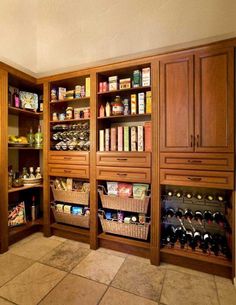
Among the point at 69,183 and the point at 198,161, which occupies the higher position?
the point at 198,161

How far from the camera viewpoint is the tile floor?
4.26ft

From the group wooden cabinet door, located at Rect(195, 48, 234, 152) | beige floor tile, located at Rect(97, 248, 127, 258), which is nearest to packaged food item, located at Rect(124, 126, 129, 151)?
wooden cabinet door, located at Rect(195, 48, 234, 152)

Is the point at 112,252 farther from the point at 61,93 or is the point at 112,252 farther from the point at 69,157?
the point at 61,93

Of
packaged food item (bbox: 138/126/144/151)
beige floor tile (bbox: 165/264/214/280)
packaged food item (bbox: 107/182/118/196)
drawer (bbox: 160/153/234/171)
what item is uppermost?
packaged food item (bbox: 138/126/144/151)

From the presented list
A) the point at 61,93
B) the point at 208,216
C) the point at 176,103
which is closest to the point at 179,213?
the point at 208,216

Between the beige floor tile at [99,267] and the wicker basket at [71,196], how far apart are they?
0.56 m

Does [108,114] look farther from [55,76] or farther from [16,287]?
[16,287]

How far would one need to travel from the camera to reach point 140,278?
1.52m

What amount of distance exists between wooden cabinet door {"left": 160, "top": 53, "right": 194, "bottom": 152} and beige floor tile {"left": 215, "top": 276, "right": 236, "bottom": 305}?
1.13m

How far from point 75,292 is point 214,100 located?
75.1 inches

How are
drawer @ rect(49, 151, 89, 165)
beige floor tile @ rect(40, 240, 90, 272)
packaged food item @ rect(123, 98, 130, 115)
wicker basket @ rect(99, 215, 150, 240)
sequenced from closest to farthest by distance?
beige floor tile @ rect(40, 240, 90, 272) < wicker basket @ rect(99, 215, 150, 240) < packaged food item @ rect(123, 98, 130, 115) < drawer @ rect(49, 151, 89, 165)

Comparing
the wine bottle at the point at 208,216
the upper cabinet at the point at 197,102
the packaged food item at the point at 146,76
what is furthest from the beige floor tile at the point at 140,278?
the packaged food item at the point at 146,76

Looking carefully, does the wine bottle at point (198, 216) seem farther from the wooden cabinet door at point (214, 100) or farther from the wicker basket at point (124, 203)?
the wooden cabinet door at point (214, 100)

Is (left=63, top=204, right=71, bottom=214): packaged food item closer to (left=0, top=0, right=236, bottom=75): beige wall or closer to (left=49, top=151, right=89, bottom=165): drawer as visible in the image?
(left=49, top=151, right=89, bottom=165): drawer
